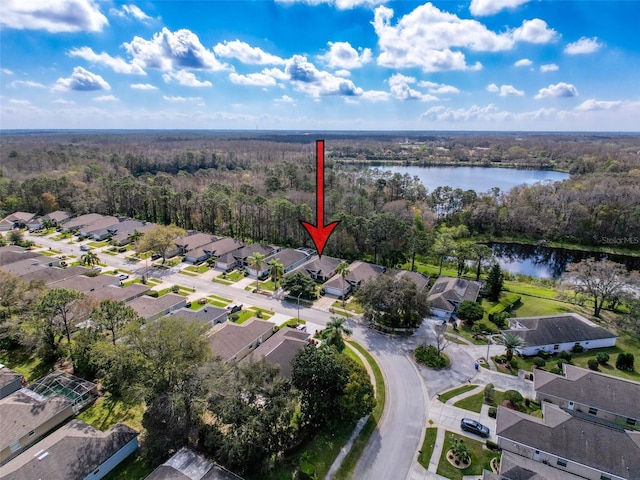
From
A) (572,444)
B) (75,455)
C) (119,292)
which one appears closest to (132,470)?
(75,455)

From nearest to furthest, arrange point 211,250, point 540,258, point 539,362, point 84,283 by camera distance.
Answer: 1. point 539,362
2. point 84,283
3. point 211,250
4. point 540,258

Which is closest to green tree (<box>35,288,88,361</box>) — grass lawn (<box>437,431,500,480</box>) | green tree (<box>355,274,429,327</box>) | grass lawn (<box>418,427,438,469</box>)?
green tree (<box>355,274,429,327</box>)

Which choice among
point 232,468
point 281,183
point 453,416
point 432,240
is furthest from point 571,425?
point 281,183

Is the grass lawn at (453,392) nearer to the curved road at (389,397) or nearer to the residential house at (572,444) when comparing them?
the curved road at (389,397)

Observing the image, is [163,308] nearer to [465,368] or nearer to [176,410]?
[176,410]

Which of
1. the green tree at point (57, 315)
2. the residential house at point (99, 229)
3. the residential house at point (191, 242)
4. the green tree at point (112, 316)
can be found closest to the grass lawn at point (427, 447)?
the green tree at point (112, 316)

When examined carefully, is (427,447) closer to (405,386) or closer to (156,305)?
(405,386)
